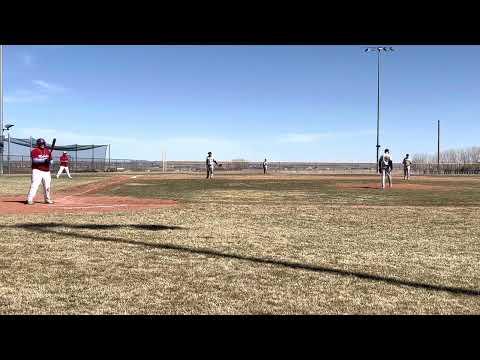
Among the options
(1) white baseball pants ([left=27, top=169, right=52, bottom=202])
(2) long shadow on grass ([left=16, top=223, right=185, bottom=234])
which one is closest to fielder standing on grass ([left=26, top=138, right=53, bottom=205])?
(1) white baseball pants ([left=27, top=169, right=52, bottom=202])

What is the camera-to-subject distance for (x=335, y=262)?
275 inches

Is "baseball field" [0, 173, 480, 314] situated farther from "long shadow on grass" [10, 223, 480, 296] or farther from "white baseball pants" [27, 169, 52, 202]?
"white baseball pants" [27, 169, 52, 202]

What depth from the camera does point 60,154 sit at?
6119cm

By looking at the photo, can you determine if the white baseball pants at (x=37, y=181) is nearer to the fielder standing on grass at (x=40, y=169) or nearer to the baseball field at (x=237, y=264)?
the fielder standing on grass at (x=40, y=169)

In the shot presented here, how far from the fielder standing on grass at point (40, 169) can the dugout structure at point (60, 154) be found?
37.4 metres

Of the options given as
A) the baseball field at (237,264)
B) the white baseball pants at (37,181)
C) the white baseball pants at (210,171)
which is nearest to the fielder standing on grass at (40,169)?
the white baseball pants at (37,181)

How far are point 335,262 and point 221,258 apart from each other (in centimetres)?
156

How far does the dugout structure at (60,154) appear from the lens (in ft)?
175

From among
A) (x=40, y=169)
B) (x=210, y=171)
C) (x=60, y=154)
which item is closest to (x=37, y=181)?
(x=40, y=169)
